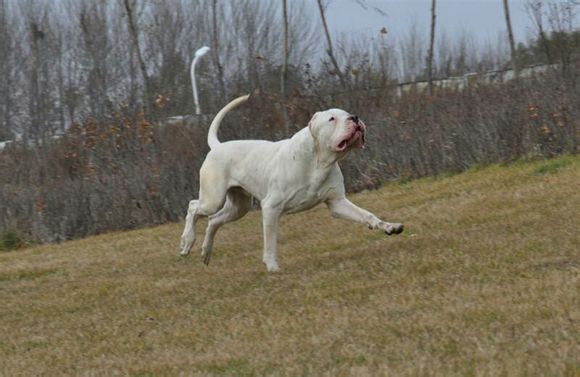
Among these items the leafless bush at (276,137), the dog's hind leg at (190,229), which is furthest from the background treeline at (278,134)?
the dog's hind leg at (190,229)

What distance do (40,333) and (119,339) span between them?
3.06ft

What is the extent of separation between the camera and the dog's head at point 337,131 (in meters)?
8.37

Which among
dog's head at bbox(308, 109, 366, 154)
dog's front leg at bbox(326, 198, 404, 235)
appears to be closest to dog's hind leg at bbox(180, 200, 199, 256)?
dog's front leg at bbox(326, 198, 404, 235)

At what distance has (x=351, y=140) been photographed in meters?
8.40

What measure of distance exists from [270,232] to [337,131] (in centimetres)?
99

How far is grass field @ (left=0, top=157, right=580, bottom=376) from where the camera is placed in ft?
A: 18.6

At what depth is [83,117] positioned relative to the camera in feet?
68.9

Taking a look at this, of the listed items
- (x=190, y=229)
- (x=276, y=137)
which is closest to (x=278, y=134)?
(x=276, y=137)

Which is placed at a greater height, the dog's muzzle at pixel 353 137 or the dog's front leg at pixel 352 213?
the dog's muzzle at pixel 353 137

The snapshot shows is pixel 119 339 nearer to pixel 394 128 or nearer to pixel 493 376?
pixel 493 376

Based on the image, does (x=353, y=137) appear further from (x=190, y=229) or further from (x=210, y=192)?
(x=190, y=229)

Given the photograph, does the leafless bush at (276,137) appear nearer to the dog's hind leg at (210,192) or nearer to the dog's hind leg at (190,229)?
the dog's hind leg at (190,229)

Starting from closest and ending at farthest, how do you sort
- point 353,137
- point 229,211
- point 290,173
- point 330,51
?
point 353,137 < point 290,173 < point 229,211 < point 330,51

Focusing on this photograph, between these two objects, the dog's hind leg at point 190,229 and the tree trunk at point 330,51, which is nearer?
the dog's hind leg at point 190,229
